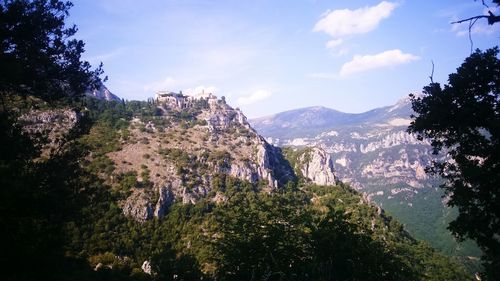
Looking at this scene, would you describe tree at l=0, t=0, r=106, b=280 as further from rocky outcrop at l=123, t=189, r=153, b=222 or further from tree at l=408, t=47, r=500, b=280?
rocky outcrop at l=123, t=189, r=153, b=222

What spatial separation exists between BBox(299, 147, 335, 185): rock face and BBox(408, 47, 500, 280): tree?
116135 millimetres

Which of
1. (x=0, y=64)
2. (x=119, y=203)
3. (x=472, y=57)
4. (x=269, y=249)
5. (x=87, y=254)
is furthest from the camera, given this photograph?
(x=119, y=203)

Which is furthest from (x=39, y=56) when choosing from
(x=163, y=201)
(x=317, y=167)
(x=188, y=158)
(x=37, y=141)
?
(x=317, y=167)

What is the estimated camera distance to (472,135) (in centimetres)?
1809

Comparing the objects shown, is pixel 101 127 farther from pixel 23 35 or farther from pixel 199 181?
pixel 23 35

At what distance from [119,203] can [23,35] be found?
229 ft

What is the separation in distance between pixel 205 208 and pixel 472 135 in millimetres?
74908

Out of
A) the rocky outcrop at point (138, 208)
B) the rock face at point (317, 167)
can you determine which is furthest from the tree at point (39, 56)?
the rock face at point (317, 167)

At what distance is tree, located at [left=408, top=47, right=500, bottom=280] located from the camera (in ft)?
53.6

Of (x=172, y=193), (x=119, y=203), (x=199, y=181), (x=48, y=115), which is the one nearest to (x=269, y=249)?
(x=119, y=203)

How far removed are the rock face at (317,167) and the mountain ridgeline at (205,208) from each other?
55cm

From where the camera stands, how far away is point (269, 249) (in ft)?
43.5

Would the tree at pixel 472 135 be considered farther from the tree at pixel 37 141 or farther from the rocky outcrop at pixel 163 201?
the rocky outcrop at pixel 163 201

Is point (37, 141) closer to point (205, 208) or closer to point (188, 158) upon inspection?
point (205, 208)
